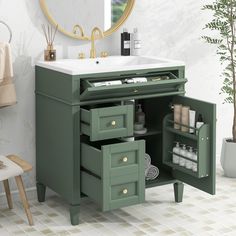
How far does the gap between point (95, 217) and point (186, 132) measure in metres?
0.76

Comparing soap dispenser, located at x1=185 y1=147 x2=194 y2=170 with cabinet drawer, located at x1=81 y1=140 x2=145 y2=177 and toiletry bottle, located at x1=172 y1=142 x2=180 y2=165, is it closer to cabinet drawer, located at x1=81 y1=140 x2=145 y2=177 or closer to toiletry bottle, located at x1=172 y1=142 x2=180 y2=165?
toiletry bottle, located at x1=172 y1=142 x2=180 y2=165

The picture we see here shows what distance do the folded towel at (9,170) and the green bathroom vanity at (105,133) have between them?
298 mm

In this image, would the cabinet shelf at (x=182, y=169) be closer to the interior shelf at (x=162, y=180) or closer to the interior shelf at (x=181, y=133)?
the interior shelf at (x=162, y=180)

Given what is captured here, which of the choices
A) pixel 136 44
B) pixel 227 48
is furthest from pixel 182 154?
pixel 227 48

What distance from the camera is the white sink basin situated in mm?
3748

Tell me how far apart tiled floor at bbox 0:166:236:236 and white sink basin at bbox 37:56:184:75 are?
0.89m

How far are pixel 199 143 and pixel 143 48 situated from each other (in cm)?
108

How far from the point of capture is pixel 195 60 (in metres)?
4.83

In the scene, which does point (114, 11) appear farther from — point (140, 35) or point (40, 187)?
point (40, 187)

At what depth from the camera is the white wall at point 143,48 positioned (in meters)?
4.04

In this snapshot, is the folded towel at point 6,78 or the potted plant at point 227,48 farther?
the potted plant at point 227,48

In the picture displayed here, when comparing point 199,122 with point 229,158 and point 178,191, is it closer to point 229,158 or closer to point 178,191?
point 178,191

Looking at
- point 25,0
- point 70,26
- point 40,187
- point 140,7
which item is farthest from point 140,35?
point 40,187

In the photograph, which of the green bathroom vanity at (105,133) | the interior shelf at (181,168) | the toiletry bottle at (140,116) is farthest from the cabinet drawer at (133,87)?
the interior shelf at (181,168)
